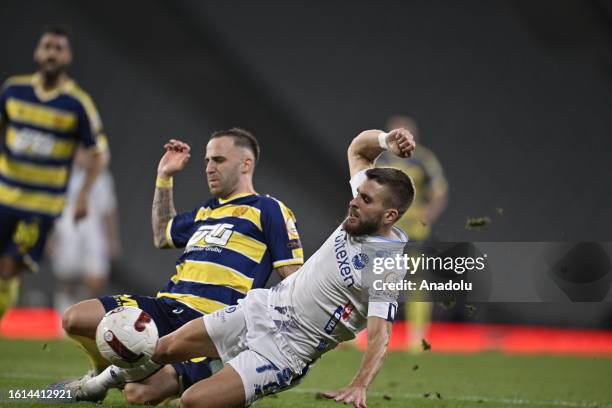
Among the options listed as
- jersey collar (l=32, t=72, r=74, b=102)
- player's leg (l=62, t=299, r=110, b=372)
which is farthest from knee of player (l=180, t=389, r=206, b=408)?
jersey collar (l=32, t=72, r=74, b=102)

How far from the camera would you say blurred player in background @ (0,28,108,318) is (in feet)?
22.5

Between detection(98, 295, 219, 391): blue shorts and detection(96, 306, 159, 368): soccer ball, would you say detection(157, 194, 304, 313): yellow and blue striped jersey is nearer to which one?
detection(98, 295, 219, 391): blue shorts

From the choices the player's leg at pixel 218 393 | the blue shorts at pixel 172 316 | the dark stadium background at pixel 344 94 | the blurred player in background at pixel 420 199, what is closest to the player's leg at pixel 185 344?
the player's leg at pixel 218 393

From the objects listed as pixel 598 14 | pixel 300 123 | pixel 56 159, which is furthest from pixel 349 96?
pixel 56 159

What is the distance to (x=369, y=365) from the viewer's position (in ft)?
13.8

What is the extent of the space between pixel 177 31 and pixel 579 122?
5.80m

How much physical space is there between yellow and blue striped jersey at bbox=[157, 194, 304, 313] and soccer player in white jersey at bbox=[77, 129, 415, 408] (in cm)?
43

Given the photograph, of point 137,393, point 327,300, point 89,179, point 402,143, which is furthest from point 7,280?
point 402,143

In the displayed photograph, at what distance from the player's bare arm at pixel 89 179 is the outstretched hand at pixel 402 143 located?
2.96 m

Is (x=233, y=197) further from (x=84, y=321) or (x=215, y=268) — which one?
(x=84, y=321)

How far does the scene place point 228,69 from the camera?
1405cm

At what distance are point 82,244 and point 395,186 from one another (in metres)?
7.61

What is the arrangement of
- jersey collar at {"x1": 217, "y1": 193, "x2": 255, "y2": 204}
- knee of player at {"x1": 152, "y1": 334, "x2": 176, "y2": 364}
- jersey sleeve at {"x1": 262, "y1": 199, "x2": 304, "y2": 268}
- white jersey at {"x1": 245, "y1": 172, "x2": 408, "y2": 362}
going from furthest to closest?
1. jersey collar at {"x1": 217, "y1": 193, "x2": 255, "y2": 204}
2. jersey sleeve at {"x1": 262, "y1": 199, "x2": 304, "y2": 268}
3. knee of player at {"x1": 152, "y1": 334, "x2": 176, "y2": 364}
4. white jersey at {"x1": 245, "y1": 172, "x2": 408, "y2": 362}

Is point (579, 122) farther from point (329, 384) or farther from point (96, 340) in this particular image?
point (96, 340)
